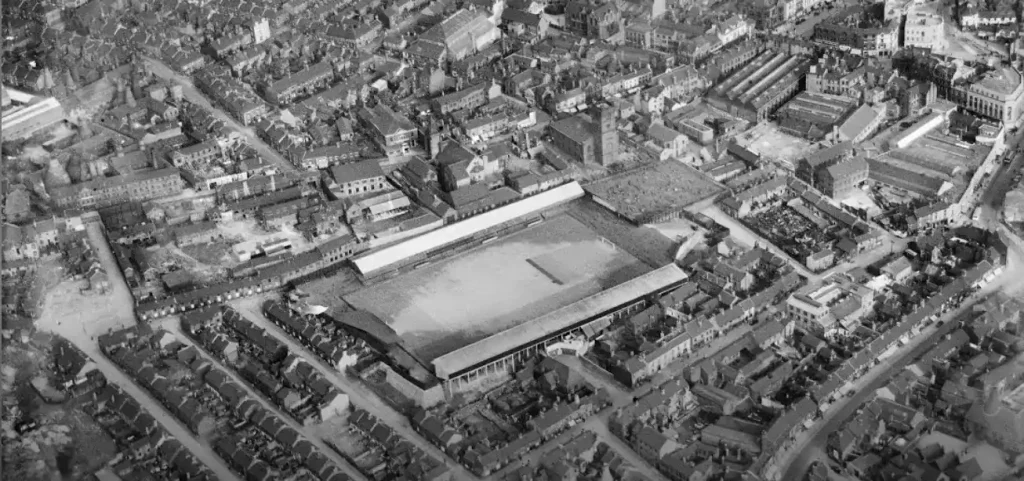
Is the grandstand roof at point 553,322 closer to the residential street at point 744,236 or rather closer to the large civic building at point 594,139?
the residential street at point 744,236

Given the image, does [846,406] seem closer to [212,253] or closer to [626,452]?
[626,452]

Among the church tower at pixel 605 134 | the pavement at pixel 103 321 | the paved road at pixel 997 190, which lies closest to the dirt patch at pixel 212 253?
the pavement at pixel 103 321

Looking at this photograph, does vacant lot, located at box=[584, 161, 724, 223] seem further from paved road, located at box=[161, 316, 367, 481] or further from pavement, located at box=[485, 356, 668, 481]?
paved road, located at box=[161, 316, 367, 481]

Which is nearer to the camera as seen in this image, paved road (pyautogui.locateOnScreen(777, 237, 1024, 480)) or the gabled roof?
paved road (pyautogui.locateOnScreen(777, 237, 1024, 480))

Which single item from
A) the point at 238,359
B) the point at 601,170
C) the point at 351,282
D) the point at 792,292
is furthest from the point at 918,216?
the point at 238,359

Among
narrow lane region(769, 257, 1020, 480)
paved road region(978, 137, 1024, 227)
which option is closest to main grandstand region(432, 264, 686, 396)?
narrow lane region(769, 257, 1020, 480)

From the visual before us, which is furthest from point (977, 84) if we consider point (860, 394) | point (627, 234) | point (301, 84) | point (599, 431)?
point (301, 84)
